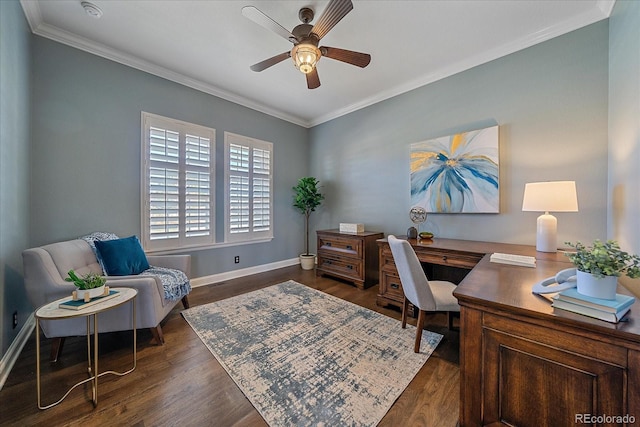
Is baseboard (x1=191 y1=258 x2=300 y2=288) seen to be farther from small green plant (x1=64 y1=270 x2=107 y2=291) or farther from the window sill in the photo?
small green plant (x1=64 y1=270 x2=107 y2=291)

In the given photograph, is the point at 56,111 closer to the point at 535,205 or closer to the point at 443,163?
the point at 443,163

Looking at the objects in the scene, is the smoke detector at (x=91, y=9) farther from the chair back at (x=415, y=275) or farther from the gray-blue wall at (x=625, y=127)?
the gray-blue wall at (x=625, y=127)

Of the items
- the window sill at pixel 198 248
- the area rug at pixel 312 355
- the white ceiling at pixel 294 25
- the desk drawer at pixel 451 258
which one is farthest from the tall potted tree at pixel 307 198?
the desk drawer at pixel 451 258

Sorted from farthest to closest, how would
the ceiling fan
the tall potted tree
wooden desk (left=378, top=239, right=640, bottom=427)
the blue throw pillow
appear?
the tall potted tree → the blue throw pillow → the ceiling fan → wooden desk (left=378, top=239, right=640, bottom=427)

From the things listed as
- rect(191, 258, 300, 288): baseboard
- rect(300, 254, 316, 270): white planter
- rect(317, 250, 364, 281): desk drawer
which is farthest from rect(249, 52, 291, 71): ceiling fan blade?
rect(300, 254, 316, 270): white planter

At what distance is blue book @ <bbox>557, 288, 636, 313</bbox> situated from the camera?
841 mm

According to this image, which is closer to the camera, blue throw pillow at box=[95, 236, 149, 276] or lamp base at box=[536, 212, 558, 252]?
lamp base at box=[536, 212, 558, 252]

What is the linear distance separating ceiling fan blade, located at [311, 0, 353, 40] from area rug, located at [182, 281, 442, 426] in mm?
2650

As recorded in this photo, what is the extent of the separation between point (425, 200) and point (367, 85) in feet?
6.24

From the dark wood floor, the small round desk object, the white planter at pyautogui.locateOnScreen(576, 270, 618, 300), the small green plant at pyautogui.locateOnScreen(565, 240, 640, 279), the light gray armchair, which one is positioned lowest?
the dark wood floor

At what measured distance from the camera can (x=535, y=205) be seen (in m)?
1.94

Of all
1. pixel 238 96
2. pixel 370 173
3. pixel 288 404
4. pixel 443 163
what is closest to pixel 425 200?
pixel 443 163

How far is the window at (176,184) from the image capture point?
117 inches

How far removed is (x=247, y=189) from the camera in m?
3.96
